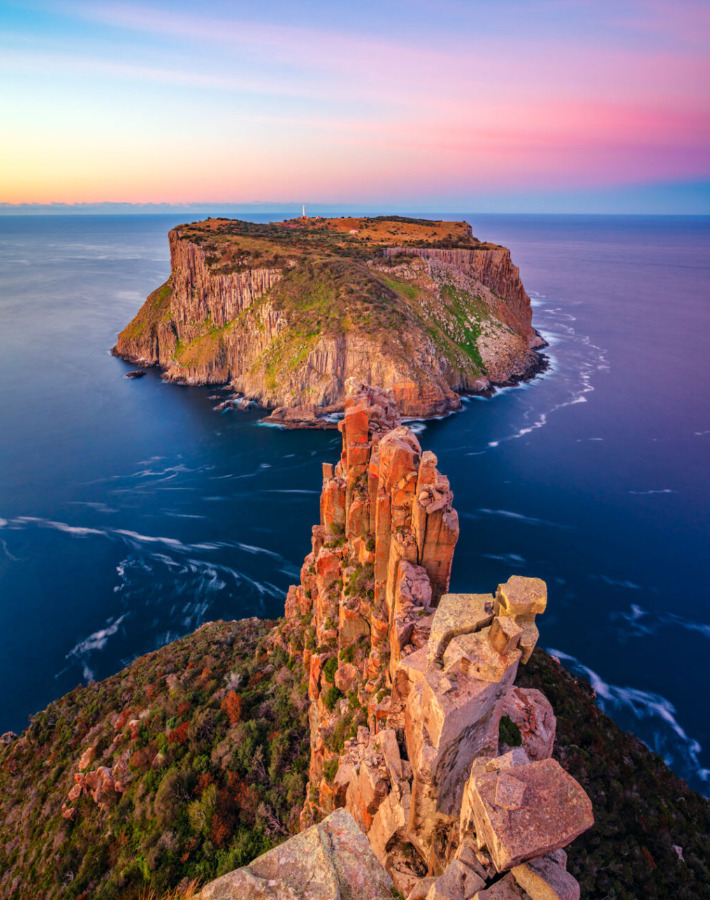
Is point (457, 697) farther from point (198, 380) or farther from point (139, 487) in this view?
point (198, 380)

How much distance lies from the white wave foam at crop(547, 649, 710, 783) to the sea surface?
0.68ft

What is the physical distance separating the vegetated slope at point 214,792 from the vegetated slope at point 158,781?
92 mm

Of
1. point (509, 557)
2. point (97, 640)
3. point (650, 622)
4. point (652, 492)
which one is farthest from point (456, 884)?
point (652, 492)

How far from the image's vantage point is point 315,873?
8.69 m

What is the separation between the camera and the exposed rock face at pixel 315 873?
26.9 feet

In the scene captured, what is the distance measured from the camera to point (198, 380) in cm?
13700

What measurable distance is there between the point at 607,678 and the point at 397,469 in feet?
140

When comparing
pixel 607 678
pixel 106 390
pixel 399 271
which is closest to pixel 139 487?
pixel 106 390

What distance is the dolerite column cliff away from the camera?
10.3 metres

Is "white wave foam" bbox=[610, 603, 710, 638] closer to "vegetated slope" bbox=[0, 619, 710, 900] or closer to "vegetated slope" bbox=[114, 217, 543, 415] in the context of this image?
"vegetated slope" bbox=[0, 619, 710, 900]

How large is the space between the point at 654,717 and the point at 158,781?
1867 inches

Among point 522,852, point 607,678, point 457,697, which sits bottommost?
point 607,678

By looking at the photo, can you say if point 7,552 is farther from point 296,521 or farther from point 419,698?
point 419,698

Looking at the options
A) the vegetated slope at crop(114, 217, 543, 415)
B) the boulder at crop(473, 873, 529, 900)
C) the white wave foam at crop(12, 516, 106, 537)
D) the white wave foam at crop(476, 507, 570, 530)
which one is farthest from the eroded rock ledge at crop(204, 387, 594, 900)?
the vegetated slope at crop(114, 217, 543, 415)
